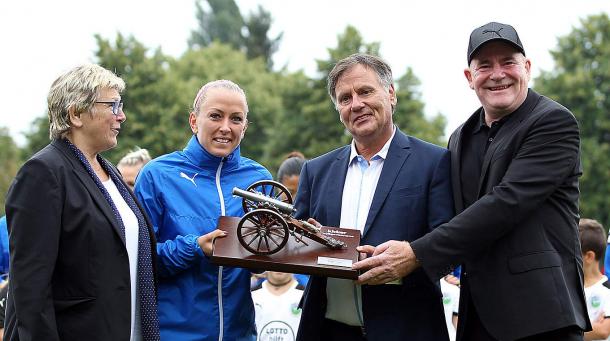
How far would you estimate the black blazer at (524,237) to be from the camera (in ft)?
14.2

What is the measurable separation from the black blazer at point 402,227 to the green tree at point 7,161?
26.0 metres

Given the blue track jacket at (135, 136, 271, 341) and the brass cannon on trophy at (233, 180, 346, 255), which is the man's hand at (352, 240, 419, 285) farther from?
the blue track jacket at (135, 136, 271, 341)

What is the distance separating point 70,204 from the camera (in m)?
4.28

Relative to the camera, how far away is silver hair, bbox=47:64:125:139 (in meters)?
4.54

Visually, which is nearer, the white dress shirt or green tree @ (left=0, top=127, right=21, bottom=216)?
the white dress shirt

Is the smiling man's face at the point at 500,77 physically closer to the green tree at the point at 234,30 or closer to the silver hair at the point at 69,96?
the silver hair at the point at 69,96

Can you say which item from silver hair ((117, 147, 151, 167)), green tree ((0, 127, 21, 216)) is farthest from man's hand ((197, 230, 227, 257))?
green tree ((0, 127, 21, 216))

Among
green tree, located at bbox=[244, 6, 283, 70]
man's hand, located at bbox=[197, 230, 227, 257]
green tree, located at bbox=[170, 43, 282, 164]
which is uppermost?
green tree, located at bbox=[244, 6, 283, 70]

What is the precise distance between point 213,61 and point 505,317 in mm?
51379

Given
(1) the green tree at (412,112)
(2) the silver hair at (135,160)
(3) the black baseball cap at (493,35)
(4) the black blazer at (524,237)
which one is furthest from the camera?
(1) the green tree at (412,112)

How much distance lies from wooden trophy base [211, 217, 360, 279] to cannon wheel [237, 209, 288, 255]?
0.05 meters

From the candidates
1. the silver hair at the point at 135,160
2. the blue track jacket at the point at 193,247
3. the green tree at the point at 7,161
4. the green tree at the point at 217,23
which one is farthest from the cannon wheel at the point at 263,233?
the green tree at the point at 217,23

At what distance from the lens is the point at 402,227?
15.7 feet

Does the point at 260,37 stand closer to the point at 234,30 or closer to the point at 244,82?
the point at 234,30
